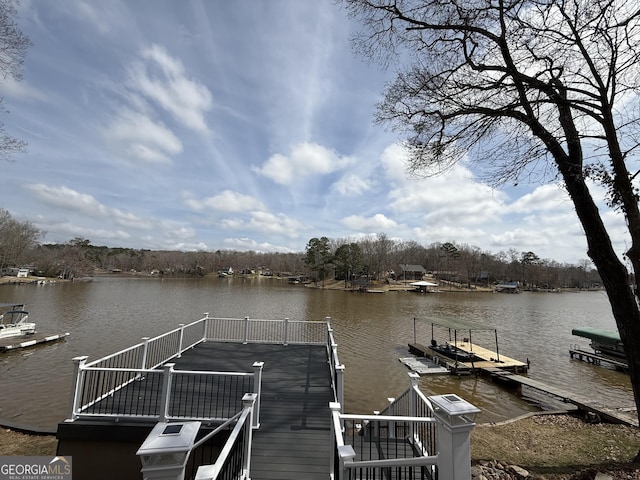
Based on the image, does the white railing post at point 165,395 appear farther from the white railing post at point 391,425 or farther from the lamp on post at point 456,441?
the lamp on post at point 456,441

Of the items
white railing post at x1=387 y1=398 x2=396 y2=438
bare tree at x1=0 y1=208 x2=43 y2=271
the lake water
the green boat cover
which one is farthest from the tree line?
white railing post at x1=387 y1=398 x2=396 y2=438

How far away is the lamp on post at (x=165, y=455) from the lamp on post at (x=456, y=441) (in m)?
2.36

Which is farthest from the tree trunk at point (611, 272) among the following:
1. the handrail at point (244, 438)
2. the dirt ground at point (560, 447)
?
the handrail at point (244, 438)

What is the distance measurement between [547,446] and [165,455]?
7495mm

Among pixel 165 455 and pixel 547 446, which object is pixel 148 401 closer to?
pixel 165 455

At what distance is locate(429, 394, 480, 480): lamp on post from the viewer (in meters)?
2.95

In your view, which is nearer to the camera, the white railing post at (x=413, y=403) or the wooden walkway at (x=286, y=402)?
the wooden walkway at (x=286, y=402)

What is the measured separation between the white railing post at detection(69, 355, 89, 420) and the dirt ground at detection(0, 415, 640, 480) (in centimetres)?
233

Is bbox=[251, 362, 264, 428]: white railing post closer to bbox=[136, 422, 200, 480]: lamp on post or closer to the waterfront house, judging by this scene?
bbox=[136, 422, 200, 480]: lamp on post

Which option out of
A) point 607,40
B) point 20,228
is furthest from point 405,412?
point 20,228

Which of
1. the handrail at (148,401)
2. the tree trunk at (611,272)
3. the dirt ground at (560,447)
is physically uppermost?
the tree trunk at (611,272)

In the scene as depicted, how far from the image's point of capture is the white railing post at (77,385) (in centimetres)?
495

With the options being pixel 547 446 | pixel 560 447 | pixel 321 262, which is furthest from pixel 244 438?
pixel 321 262

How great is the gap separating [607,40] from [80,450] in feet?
33.0
